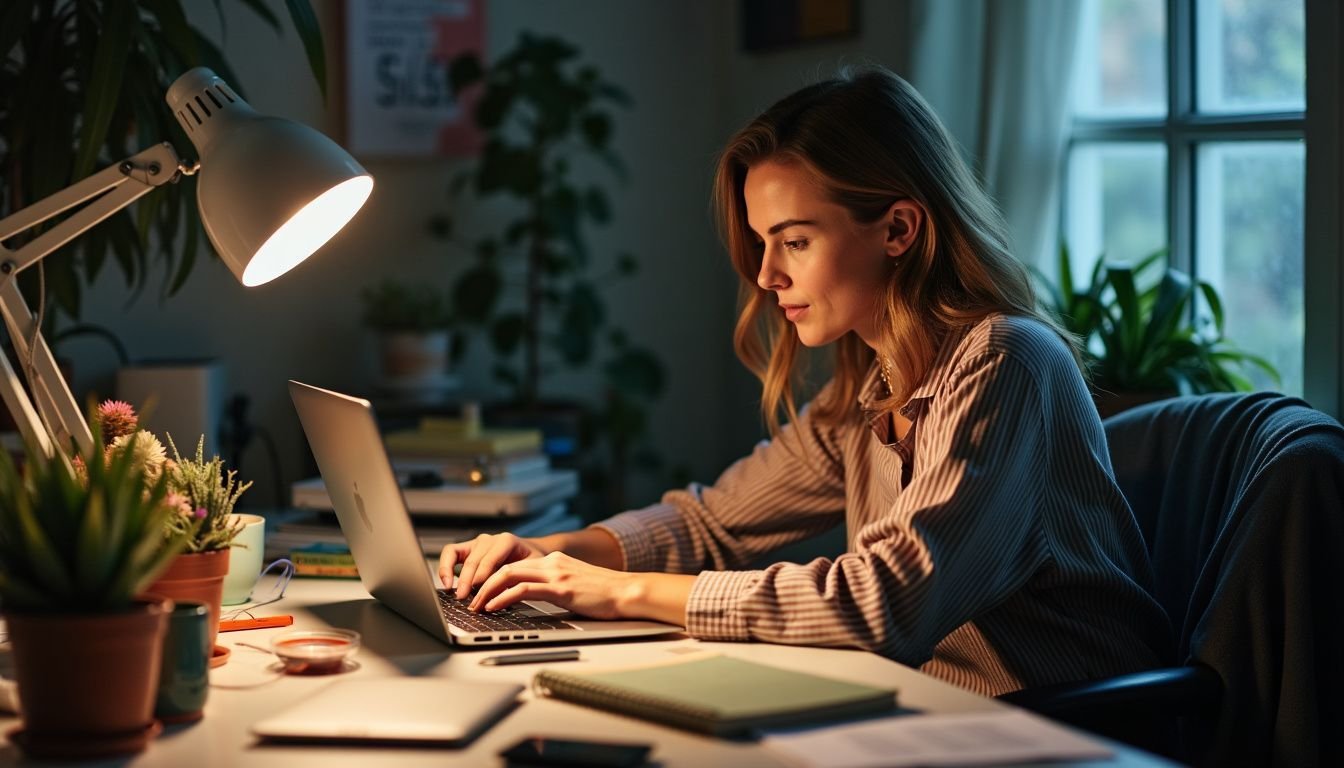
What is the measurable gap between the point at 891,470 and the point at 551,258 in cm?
175

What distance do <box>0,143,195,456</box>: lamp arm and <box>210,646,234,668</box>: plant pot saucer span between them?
286 millimetres

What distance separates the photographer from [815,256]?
164 centimetres

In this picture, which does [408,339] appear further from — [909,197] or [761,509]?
[909,197]

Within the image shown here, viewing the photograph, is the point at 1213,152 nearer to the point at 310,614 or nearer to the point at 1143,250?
the point at 1143,250

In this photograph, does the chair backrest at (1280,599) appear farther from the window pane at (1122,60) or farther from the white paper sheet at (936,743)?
the window pane at (1122,60)

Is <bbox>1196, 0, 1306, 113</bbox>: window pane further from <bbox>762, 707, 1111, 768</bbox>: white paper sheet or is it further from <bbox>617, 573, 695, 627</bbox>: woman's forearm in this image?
<bbox>762, 707, 1111, 768</bbox>: white paper sheet

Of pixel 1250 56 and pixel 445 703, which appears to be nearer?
pixel 445 703

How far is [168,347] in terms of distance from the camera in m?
2.99

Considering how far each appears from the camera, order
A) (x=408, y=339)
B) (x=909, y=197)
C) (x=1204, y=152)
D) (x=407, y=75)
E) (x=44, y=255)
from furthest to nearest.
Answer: (x=407, y=75)
(x=408, y=339)
(x=1204, y=152)
(x=909, y=197)
(x=44, y=255)

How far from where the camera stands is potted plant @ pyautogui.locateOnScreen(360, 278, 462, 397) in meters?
3.14

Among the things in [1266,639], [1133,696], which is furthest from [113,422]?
[1266,639]

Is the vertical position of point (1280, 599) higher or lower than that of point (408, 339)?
lower

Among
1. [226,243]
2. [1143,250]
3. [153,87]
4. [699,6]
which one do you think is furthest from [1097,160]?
[226,243]

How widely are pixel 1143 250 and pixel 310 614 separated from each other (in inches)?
76.9
